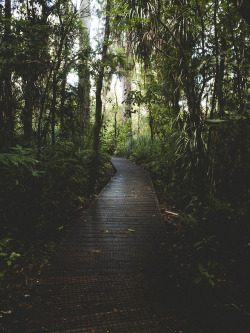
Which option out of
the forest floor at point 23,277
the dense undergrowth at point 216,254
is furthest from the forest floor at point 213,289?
the forest floor at point 23,277

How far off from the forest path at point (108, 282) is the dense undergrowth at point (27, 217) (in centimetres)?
22

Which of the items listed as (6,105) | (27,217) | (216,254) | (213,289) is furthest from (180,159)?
(6,105)

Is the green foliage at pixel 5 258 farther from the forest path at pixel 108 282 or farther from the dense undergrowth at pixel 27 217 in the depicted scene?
the forest path at pixel 108 282

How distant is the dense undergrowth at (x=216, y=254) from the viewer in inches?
66.2

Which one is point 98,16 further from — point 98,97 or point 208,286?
point 208,286

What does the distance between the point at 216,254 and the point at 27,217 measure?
8.43 feet

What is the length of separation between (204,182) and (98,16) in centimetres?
604

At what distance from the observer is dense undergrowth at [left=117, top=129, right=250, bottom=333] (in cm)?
168

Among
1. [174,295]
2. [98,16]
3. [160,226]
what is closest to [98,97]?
[98,16]

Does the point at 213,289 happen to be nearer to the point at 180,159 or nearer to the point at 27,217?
the point at 27,217

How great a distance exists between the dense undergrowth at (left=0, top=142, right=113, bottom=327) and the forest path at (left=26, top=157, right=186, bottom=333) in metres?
0.22

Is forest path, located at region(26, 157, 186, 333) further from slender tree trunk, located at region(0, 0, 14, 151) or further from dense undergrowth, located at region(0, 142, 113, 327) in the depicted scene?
slender tree trunk, located at region(0, 0, 14, 151)

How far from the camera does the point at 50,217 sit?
333cm

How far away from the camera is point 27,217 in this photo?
3082 mm
